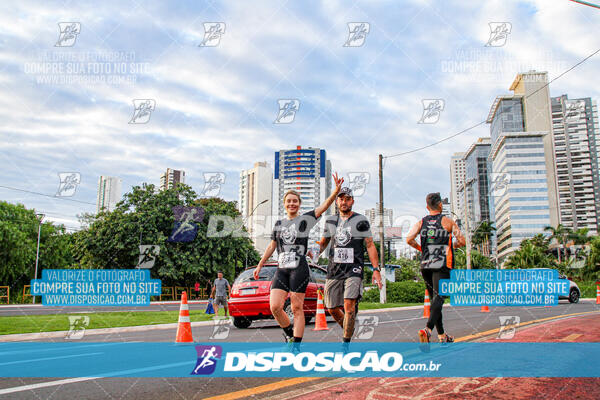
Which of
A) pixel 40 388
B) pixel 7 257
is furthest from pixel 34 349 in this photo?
pixel 7 257

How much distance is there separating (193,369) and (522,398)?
299 cm

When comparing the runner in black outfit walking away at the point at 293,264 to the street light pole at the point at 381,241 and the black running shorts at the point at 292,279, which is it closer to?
the black running shorts at the point at 292,279

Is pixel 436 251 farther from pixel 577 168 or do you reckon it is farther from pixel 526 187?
pixel 577 168

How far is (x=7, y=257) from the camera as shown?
119 feet

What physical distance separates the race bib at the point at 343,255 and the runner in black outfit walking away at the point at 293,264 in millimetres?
338

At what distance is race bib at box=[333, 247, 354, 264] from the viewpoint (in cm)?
488

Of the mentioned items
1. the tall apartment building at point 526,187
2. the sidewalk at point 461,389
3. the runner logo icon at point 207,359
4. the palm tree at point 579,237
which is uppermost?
the tall apartment building at point 526,187

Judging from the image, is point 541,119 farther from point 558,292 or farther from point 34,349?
point 34,349

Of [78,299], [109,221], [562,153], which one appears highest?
[562,153]

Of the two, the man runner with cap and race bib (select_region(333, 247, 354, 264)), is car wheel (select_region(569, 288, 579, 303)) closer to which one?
the man runner with cap

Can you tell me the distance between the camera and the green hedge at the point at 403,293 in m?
24.0

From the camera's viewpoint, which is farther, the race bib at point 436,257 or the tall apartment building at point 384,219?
the tall apartment building at point 384,219

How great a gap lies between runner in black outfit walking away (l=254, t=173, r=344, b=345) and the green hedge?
2007 centimetres

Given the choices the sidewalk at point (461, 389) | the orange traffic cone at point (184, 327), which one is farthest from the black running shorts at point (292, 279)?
the orange traffic cone at point (184, 327)
